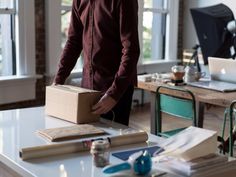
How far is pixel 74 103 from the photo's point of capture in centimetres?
196

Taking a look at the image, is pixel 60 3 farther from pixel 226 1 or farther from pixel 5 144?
pixel 5 144

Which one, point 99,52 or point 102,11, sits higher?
point 102,11

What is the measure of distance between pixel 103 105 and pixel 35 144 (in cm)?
42

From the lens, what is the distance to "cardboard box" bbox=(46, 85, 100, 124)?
1.95 metres

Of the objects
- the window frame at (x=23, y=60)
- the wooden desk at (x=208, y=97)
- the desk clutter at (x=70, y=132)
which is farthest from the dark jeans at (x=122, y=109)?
the window frame at (x=23, y=60)

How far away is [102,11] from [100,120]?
1.82 feet

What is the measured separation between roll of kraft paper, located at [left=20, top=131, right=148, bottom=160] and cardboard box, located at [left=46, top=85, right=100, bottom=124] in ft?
0.98

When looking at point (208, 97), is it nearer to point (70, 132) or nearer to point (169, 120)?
point (70, 132)

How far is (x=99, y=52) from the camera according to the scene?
222 centimetres

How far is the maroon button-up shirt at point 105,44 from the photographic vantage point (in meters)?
2.04

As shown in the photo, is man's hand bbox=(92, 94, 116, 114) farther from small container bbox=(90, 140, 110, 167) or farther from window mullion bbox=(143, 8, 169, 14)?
window mullion bbox=(143, 8, 169, 14)

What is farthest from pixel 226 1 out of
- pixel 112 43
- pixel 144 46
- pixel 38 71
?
pixel 112 43

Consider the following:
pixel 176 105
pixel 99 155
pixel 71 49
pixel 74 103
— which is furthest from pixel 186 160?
pixel 176 105

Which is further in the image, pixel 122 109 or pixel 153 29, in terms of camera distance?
pixel 153 29
